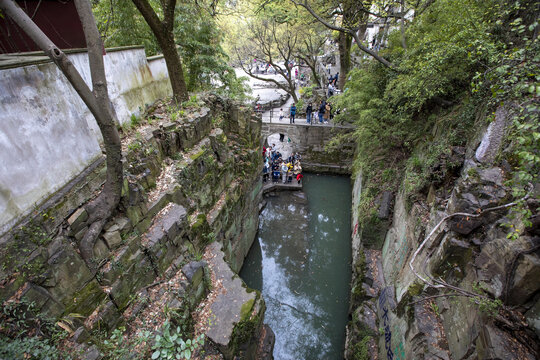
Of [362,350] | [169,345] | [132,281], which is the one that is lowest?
[362,350]

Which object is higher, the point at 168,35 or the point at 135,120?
the point at 168,35

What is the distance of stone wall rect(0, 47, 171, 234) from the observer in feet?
13.5

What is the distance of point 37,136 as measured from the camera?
460 cm

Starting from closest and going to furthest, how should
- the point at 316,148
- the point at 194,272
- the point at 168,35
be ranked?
the point at 194,272
the point at 168,35
the point at 316,148

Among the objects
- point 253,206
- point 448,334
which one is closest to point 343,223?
point 253,206

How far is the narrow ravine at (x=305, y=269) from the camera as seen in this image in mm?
9172

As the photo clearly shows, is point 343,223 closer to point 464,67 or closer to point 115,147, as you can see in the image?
point 464,67

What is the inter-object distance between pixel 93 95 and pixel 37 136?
1561 mm

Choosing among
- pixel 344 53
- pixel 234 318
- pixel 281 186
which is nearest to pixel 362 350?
pixel 234 318

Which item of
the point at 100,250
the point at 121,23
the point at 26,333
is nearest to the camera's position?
the point at 26,333

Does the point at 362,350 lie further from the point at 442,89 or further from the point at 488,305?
the point at 442,89

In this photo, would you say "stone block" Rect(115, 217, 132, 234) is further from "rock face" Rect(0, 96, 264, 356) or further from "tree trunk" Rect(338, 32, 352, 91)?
"tree trunk" Rect(338, 32, 352, 91)

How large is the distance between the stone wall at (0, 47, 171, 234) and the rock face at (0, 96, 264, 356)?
33 centimetres

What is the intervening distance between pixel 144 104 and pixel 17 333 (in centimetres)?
723
